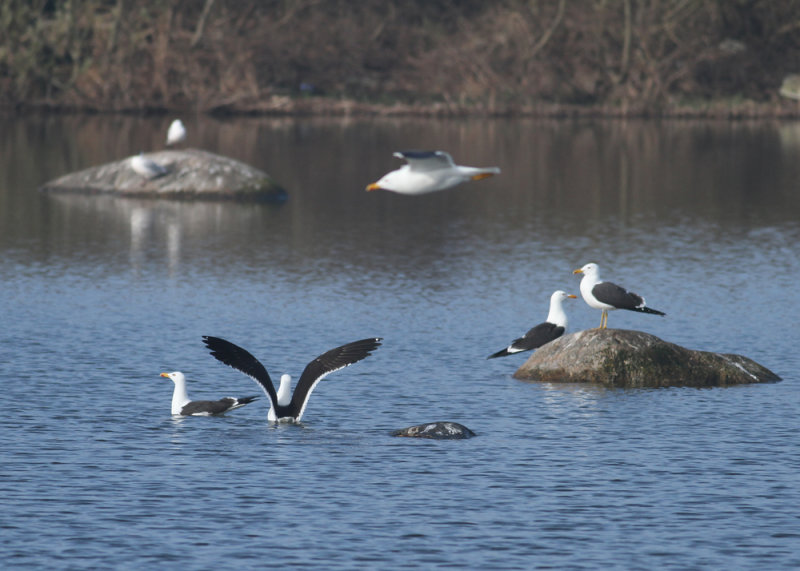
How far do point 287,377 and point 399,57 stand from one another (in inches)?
3085

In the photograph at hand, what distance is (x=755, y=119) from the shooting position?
94.9 metres

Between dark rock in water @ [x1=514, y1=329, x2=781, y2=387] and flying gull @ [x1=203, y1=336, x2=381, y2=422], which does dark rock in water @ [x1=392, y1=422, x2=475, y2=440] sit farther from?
dark rock in water @ [x1=514, y1=329, x2=781, y2=387]

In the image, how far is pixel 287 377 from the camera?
2011cm

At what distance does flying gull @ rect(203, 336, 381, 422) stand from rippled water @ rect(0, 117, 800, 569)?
1.27 ft

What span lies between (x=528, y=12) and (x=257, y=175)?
45.0 meters

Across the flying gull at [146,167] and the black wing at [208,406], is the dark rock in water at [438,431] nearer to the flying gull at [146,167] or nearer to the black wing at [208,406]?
the black wing at [208,406]

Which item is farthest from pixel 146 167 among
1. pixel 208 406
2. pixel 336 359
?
pixel 336 359

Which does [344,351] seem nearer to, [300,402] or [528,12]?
[300,402]

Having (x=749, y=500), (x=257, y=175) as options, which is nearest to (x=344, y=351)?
(x=749, y=500)

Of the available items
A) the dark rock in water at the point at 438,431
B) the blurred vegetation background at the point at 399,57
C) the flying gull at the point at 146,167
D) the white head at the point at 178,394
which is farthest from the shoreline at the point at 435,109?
the dark rock in water at the point at 438,431

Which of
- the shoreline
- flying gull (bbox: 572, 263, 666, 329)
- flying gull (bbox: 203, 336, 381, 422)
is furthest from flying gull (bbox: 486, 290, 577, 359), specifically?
the shoreline

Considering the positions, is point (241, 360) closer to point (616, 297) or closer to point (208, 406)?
point (208, 406)

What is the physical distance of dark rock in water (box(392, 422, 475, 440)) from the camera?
19969mm

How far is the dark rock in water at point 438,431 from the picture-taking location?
65.5 ft
